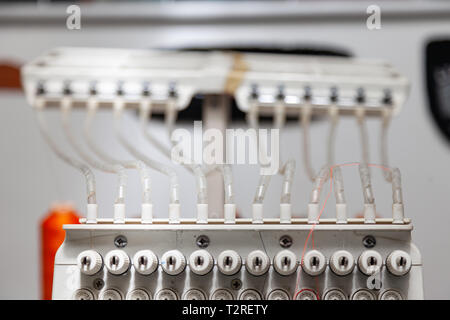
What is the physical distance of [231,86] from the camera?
2.93 feet

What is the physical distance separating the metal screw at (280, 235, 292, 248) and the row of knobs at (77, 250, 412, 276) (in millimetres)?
17

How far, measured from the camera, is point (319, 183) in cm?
64

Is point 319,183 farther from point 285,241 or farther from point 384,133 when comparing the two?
point 384,133

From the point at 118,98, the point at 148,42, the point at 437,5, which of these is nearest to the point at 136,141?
the point at 148,42

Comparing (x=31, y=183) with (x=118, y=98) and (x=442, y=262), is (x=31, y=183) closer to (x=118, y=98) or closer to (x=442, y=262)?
(x=118, y=98)

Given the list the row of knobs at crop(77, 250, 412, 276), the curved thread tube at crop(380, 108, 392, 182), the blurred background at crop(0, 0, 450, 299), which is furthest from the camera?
the blurred background at crop(0, 0, 450, 299)

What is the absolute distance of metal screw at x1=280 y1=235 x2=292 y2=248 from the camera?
1.81ft

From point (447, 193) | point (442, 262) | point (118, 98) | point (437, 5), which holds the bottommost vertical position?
point (442, 262)

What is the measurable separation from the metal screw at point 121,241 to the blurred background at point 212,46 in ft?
2.66

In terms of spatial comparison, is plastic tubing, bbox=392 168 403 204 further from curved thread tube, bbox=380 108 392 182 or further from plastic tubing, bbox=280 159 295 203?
plastic tubing, bbox=280 159 295 203

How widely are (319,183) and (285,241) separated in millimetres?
122

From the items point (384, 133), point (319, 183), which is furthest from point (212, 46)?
point (319, 183)

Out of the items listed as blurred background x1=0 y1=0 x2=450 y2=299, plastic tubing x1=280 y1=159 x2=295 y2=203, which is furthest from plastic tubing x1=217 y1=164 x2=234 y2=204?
blurred background x1=0 y1=0 x2=450 y2=299

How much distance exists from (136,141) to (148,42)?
1.16 feet
